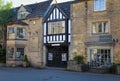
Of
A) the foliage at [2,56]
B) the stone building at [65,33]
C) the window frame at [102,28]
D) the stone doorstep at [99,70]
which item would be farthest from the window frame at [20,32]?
the stone doorstep at [99,70]

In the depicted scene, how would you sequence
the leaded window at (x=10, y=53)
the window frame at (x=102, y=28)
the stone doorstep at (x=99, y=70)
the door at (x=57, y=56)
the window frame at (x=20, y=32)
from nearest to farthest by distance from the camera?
1. the stone doorstep at (x=99, y=70)
2. the window frame at (x=102, y=28)
3. the door at (x=57, y=56)
4. the window frame at (x=20, y=32)
5. the leaded window at (x=10, y=53)

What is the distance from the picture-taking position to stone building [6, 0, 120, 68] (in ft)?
104

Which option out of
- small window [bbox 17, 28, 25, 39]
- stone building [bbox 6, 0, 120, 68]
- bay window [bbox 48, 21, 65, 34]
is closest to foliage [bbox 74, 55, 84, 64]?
stone building [bbox 6, 0, 120, 68]

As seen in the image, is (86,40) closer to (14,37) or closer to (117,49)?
(117,49)

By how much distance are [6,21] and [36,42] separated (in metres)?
8.59

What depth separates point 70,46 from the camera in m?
35.8

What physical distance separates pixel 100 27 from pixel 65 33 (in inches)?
220

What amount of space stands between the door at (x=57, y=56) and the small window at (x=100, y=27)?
5.61 m

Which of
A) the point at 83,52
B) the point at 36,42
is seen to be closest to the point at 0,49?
the point at 36,42

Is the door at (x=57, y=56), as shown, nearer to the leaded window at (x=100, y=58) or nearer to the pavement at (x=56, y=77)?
the leaded window at (x=100, y=58)

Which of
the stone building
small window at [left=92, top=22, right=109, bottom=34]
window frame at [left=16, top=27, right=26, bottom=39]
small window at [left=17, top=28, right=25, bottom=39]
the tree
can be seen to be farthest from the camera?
the tree

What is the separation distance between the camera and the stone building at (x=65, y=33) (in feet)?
104

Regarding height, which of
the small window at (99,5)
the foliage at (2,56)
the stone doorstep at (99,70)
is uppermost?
the small window at (99,5)

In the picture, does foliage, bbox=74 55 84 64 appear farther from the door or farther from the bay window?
the bay window
